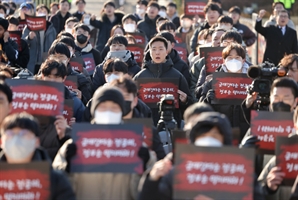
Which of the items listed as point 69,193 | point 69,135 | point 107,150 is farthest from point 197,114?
point 69,135

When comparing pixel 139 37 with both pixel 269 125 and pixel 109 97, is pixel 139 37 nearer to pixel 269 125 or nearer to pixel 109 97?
pixel 269 125

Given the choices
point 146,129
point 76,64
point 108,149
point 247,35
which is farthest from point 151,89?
point 247,35

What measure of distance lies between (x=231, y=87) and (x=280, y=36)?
8.62 metres

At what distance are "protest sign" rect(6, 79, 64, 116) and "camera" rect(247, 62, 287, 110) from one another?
218 cm

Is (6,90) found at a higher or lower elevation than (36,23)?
lower

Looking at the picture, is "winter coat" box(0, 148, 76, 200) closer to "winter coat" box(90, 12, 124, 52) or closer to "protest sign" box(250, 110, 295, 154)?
"protest sign" box(250, 110, 295, 154)

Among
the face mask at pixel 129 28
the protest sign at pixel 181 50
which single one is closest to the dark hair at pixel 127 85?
the protest sign at pixel 181 50

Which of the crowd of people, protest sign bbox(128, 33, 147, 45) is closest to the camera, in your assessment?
the crowd of people

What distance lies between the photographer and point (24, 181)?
6520 mm

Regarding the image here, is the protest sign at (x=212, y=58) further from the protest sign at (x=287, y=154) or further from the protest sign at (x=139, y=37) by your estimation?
the protest sign at (x=287, y=154)

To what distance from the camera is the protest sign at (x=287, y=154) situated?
7305mm

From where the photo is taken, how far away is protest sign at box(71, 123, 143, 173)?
7.05 m

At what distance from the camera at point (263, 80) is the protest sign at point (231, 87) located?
1.29 meters

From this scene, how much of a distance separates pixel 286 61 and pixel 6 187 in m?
4.99
